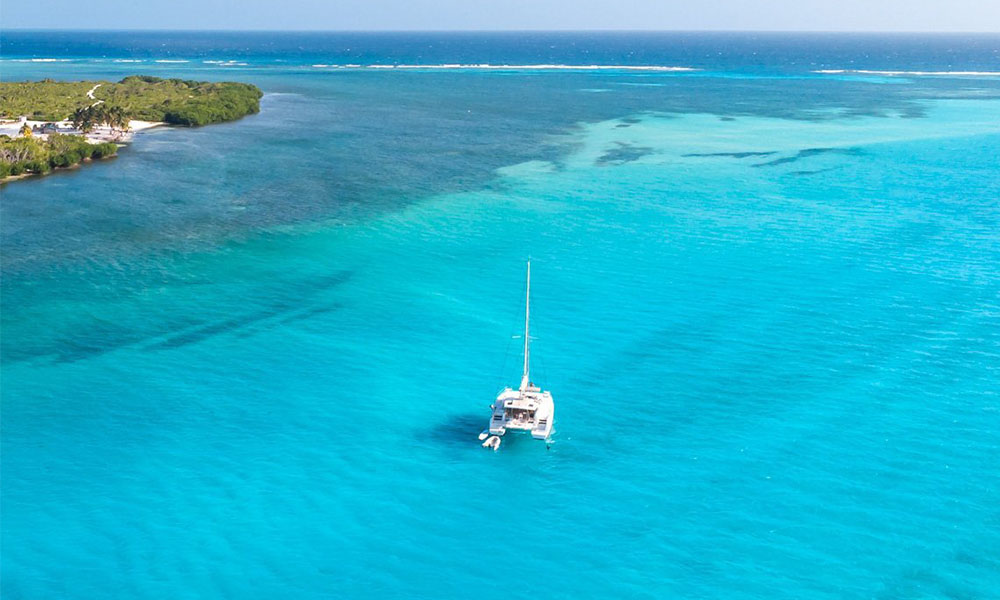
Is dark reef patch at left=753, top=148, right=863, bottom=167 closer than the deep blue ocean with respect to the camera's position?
No

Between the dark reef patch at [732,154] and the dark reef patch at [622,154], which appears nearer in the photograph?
the dark reef patch at [622,154]

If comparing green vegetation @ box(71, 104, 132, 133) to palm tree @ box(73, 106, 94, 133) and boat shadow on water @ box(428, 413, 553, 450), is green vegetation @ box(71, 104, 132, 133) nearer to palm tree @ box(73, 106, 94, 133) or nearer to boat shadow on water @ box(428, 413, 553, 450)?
palm tree @ box(73, 106, 94, 133)

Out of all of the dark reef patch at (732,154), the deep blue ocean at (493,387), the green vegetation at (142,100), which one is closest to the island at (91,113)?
the green vegetation at (142,100)

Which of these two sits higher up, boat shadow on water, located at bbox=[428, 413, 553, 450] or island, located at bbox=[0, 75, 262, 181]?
island, located at bbox=[0, 75, 262, 181]

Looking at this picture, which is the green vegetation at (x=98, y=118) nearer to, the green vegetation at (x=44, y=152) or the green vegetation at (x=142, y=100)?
the green vegetation at (x=142, y=100)

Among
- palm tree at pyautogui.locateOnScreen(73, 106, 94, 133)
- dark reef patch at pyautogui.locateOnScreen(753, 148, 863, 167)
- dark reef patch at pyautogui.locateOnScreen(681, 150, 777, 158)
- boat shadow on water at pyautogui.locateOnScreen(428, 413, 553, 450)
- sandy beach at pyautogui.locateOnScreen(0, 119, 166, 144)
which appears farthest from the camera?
A: palm tree at pyautogui.locateOnScreen(73, 106, 94, 133)

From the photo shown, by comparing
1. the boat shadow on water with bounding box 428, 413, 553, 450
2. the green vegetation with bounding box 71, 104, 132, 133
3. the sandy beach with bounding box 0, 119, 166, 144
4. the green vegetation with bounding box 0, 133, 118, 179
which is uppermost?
the green vegetation with bounding box 71, 104, 132, 133

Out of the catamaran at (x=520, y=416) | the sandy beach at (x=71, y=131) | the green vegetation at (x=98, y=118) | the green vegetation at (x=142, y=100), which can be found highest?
the green vegetation at (x=142, y=100)

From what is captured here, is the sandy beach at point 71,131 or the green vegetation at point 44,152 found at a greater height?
the sandy beach at point 71,131

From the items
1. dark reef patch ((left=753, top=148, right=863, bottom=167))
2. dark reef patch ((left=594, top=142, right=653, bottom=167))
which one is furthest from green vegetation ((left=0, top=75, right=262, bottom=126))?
dark reef patch ((left=753, top=148, right=863, bottom=167))

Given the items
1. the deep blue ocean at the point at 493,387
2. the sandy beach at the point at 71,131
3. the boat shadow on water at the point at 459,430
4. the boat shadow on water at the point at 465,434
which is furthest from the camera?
the sandy beach at the point at 71,131
